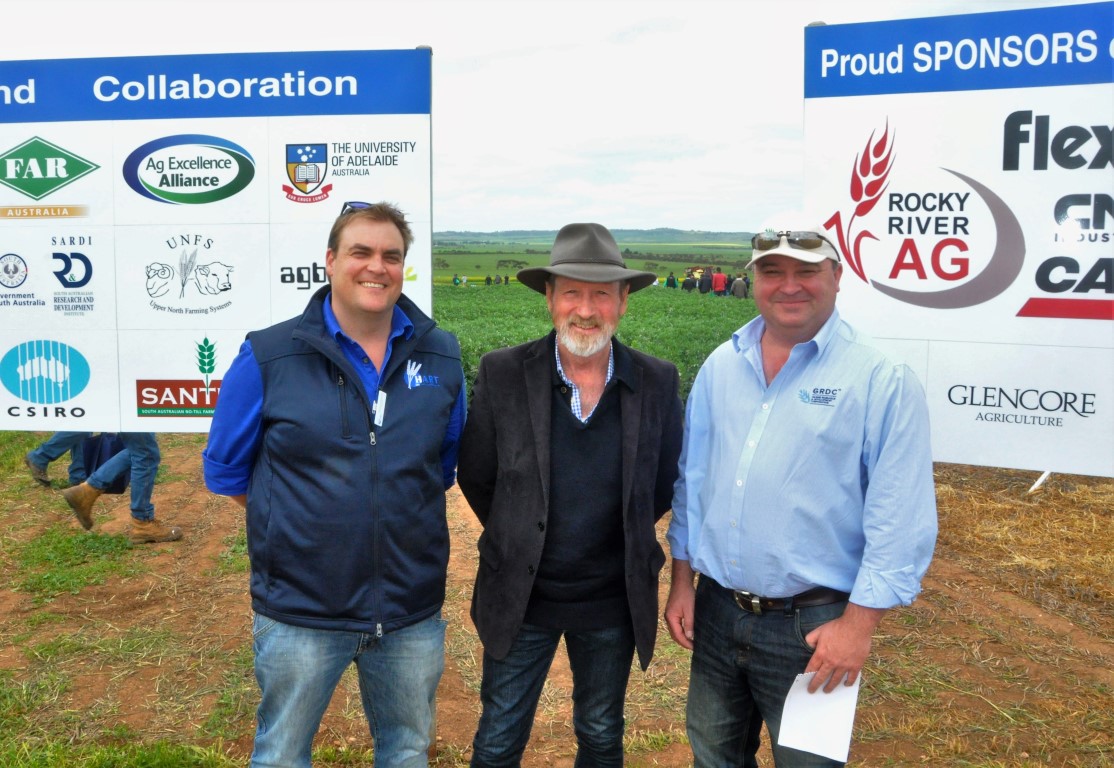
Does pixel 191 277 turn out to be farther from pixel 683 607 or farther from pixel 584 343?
pixel 683 607

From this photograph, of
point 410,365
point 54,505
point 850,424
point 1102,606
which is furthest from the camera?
point 54,505

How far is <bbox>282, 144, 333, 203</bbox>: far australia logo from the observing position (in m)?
3.94

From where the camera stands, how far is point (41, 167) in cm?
407

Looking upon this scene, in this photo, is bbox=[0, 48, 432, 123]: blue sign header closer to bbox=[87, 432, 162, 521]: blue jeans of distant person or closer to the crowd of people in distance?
bbox=[87, 432, 162, 521]: blue jeans of distant person

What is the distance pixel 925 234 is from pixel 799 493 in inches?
78.6

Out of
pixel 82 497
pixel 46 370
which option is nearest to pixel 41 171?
pixel 46 370

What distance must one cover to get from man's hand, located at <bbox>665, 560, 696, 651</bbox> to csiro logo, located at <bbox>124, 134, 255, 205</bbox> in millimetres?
2680

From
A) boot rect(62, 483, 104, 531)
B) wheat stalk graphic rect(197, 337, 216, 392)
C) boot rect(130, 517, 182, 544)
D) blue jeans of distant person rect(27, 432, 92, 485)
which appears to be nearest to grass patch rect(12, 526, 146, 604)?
boot rect(130, 517, 182, 544)

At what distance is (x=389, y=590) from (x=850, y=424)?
1.33m

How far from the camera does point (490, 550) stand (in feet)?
8.88

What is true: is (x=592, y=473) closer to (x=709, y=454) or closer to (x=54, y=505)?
(x=709, y=454)

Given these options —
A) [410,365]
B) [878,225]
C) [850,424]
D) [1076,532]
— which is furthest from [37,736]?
[1076,532]

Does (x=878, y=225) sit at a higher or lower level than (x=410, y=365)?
higher

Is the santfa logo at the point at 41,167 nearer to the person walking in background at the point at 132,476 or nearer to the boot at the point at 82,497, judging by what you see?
the person walking in background at the point at 132,476
